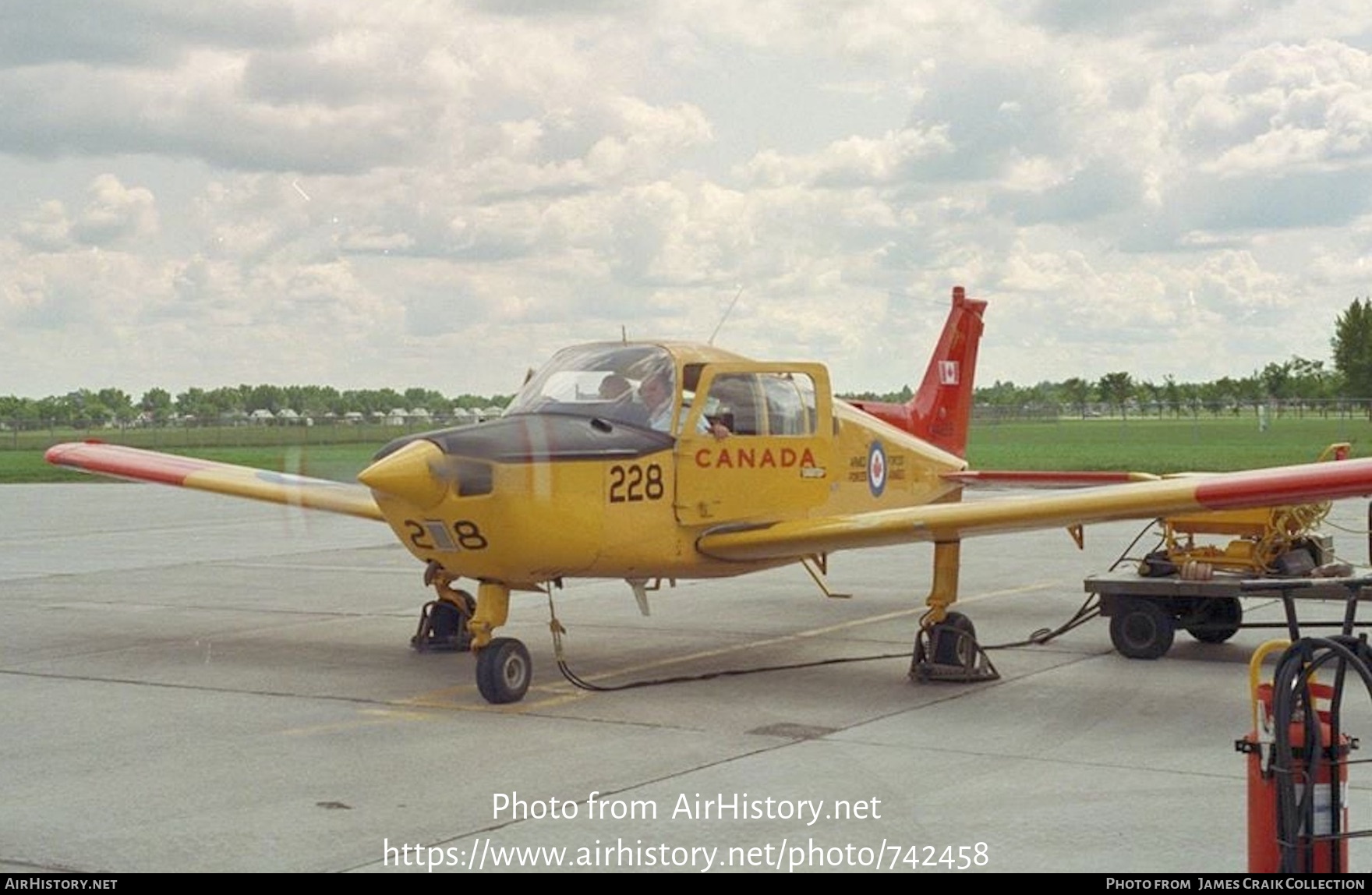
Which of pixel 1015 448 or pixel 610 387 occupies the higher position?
pixel 610 387

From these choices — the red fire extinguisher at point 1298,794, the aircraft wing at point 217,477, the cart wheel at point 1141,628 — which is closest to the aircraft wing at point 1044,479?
the cart wheel at point 1141,628

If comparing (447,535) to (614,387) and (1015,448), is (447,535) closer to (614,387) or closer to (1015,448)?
(614,387)

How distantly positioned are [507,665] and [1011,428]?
82747 mm

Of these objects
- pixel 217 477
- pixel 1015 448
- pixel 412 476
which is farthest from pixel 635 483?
pixel 1015 448

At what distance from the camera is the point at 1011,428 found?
90625mm

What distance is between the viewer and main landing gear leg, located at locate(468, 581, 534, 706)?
33.5 ft

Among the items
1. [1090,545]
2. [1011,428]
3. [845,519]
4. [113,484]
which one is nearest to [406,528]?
[845,519]

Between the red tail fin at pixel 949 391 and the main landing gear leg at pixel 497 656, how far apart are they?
6.28 m

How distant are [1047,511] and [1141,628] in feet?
6.86

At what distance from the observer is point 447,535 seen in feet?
33.6

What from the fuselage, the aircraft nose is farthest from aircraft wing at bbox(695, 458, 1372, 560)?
the aircraft nose

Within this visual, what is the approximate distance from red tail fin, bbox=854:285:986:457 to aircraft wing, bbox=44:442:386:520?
17.4 ft

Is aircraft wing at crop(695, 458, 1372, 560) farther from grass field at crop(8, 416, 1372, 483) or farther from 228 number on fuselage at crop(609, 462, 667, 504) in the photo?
grass field at crop(8, 416, 1372, 483)

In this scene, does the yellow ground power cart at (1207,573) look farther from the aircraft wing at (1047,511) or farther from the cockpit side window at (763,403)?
the cockpit side window at (763,403)
